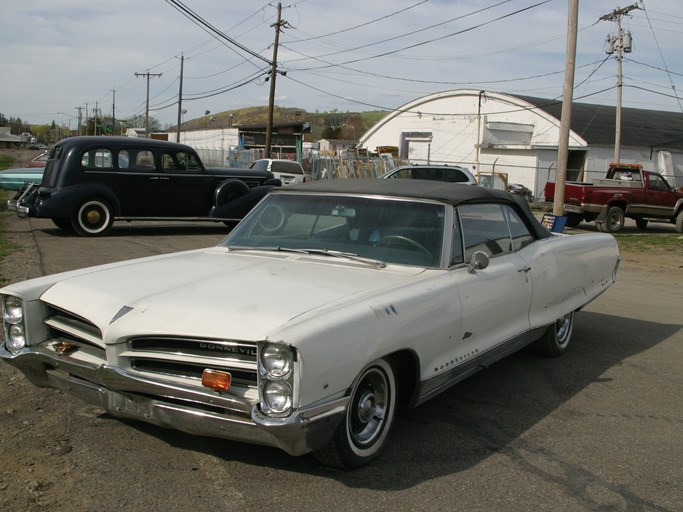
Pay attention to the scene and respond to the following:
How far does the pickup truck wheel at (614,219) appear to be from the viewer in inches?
806

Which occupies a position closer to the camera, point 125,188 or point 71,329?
point 71,329

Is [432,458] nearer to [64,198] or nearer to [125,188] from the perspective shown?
[64,198]

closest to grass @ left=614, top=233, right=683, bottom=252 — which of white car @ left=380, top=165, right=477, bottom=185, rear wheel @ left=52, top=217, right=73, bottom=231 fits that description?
white car @ left=380, top=165, right=477, bottom=185

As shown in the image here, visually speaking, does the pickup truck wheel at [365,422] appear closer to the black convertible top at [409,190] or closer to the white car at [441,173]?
the black convertible top at [409,190]

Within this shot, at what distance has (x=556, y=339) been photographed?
6.14 meters

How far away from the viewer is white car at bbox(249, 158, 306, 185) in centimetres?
3011

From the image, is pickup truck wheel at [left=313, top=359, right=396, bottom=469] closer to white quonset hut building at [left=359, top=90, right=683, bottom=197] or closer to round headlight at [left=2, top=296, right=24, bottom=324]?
round headlight at [left=2, top=296, right=24, bottom=324]

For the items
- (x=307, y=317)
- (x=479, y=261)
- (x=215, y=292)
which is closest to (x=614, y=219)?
(x=479, y=261)

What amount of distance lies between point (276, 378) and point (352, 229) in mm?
1869

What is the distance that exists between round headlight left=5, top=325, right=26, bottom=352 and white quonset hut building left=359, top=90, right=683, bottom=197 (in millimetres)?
31230

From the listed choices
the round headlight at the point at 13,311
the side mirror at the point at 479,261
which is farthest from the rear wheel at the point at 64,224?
the side mirror at the point at 479,261

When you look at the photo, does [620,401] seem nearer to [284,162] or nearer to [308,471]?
[308,471]

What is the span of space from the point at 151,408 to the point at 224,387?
45 centimetres

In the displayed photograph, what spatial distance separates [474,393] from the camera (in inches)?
202
